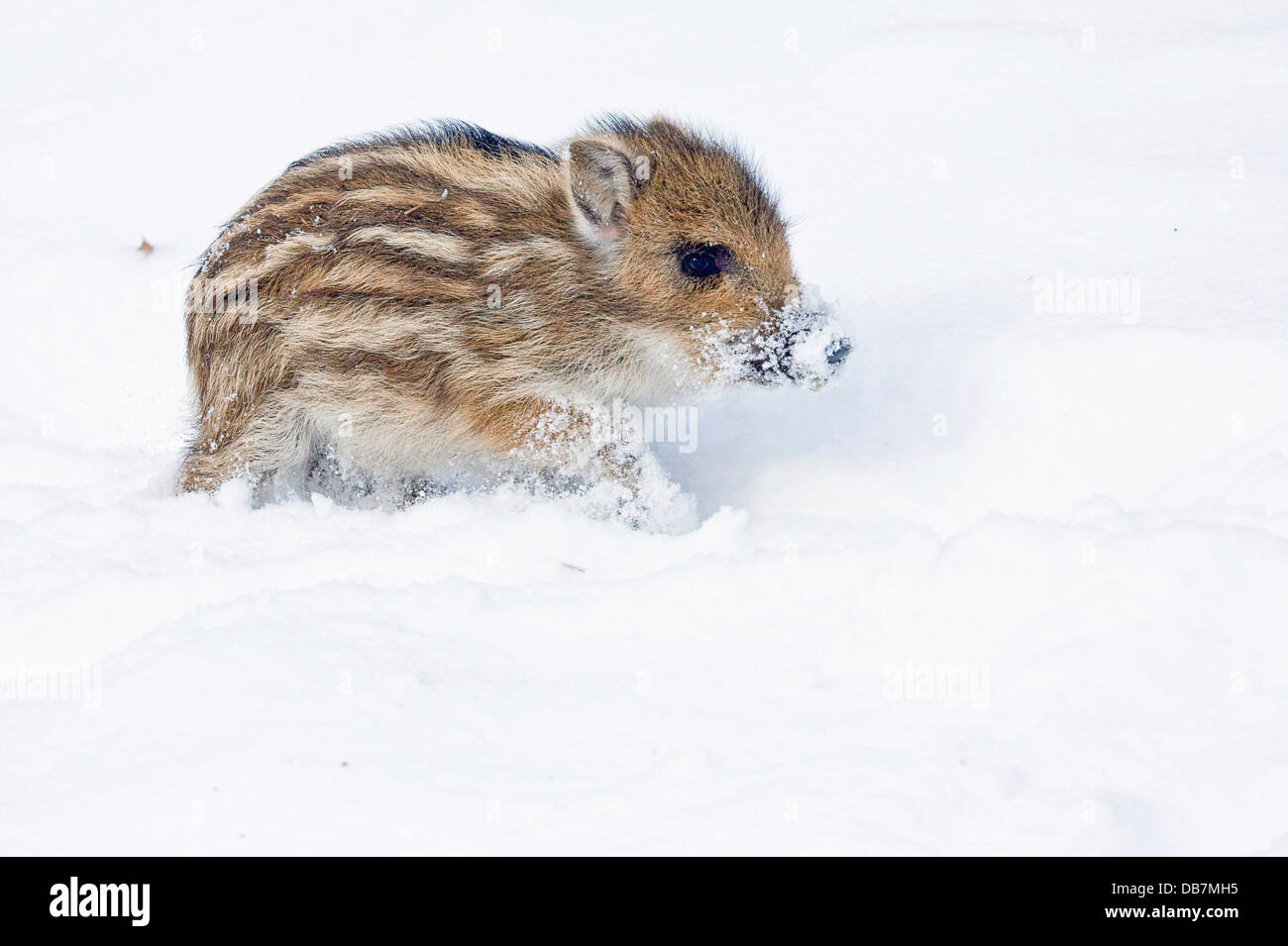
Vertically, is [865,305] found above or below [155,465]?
above

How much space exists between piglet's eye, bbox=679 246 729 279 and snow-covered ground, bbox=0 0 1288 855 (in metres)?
0.68

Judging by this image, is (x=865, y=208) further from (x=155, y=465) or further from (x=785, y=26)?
(x=155, y=465)

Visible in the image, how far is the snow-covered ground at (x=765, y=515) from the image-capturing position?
2.04 metres

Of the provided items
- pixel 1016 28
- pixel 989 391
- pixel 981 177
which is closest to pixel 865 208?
pixel 981 177

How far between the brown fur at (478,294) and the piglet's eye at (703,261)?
23mm

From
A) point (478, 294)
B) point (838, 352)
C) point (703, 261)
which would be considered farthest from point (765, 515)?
point (478, 294)

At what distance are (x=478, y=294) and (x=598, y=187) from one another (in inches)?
20.2

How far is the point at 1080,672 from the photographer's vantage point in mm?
2221

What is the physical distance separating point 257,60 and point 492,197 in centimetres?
361

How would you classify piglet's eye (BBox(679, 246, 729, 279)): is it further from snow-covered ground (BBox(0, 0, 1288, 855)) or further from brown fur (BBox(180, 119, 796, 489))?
snow-covered ground (BBox(0, 0, 1288, 855))

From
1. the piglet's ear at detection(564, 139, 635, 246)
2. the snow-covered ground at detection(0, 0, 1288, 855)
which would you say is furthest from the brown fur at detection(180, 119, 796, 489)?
the snow-covered ground at detection(0, 0, 1288, 855)

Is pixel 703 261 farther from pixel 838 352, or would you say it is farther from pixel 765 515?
pixel 765 515

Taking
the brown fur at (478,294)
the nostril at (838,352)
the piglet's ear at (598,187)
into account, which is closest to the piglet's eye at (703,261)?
the brown fur at (478,294)

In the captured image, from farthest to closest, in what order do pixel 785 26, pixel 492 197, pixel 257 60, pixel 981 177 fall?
pixel 257 60
pixel 785 26
pixel 981 177
pixel 492 197
